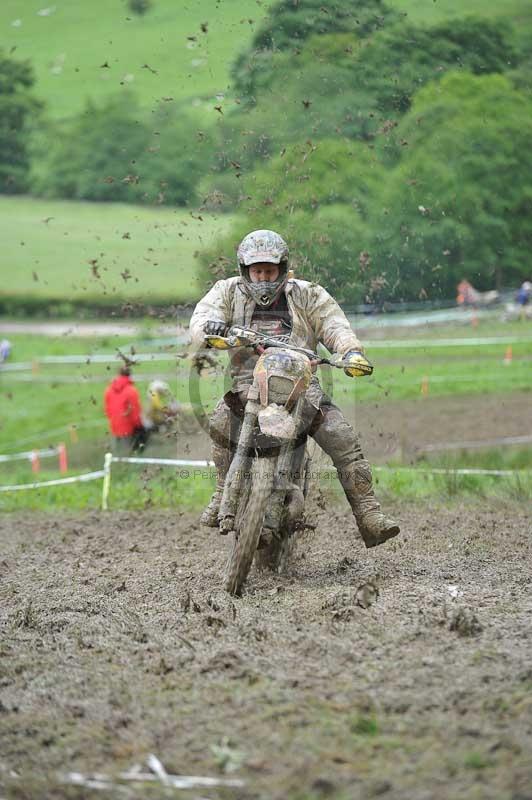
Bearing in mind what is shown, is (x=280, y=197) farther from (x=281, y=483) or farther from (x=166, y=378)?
(x=166, y=378)

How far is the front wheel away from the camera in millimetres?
8656

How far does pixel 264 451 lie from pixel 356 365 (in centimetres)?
89

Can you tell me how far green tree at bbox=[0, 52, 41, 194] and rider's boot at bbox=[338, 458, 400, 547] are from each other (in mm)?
28156

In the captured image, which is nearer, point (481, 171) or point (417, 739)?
point (417, 739)

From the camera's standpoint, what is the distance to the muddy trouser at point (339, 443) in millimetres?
9297

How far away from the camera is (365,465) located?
30.9 ft

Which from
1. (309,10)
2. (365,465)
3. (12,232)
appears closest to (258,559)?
(365,465)

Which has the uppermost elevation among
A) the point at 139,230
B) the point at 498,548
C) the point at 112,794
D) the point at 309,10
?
the point at 309,10

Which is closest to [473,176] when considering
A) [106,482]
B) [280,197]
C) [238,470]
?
[280,197]

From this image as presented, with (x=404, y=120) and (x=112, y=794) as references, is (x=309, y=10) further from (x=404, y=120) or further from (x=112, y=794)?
(x=112, y=794)

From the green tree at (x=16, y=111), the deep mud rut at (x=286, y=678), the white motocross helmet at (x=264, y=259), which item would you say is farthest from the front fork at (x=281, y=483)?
the green tree at (x=16, y=111)

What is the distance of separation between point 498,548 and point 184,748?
19.9 feet

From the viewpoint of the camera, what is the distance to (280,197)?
→ 15062mm

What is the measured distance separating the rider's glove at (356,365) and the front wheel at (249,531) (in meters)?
0.97
